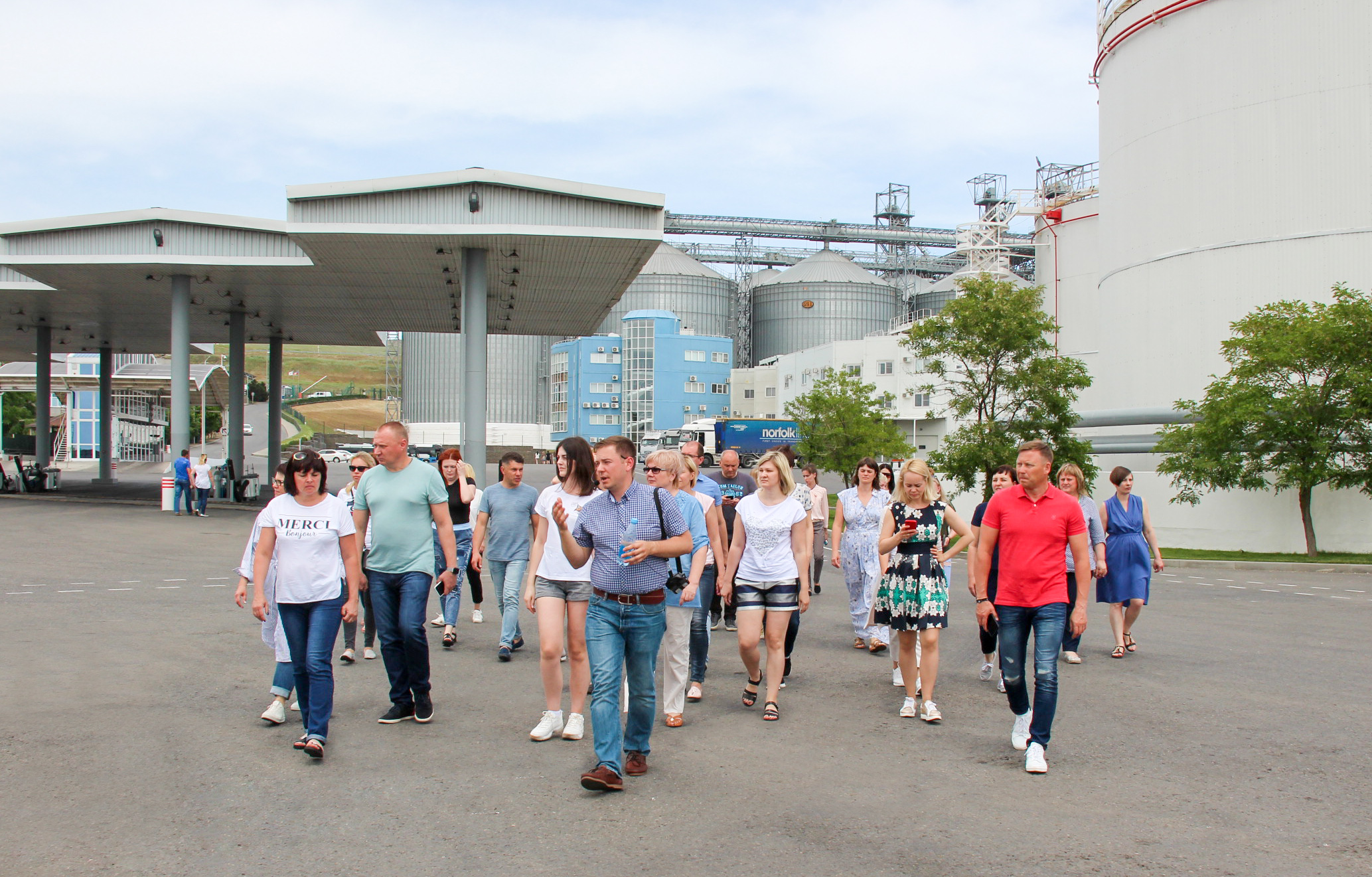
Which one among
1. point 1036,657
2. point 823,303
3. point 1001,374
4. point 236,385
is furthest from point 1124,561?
point 823,303

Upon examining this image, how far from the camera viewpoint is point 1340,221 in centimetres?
2691

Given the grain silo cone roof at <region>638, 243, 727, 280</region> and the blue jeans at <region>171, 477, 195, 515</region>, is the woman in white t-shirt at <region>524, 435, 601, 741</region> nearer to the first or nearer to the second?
the blue jeans at <region>171, 477, 195, 515</region>

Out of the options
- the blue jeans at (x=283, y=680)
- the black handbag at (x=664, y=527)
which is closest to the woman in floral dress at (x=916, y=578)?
the black handbag at (x=664, y=527)

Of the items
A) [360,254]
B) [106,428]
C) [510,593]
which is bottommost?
[510,593]

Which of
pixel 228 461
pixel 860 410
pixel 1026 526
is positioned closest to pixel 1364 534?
pixel 860 410

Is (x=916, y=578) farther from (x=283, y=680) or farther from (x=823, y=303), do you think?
(x=823, y=303)

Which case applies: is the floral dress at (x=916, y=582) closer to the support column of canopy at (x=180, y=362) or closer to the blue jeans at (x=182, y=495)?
the blue jeans at (x=182, y=495)

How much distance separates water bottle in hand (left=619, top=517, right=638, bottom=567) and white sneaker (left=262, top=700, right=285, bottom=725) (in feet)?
9.41

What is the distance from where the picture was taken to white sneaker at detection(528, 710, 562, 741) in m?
6.38

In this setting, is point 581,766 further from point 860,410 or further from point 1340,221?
point 860,410

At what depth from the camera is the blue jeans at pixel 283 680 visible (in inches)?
266

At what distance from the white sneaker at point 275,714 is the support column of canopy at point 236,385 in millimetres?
31720

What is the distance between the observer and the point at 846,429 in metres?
39.9

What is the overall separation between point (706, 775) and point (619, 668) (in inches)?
32.6
